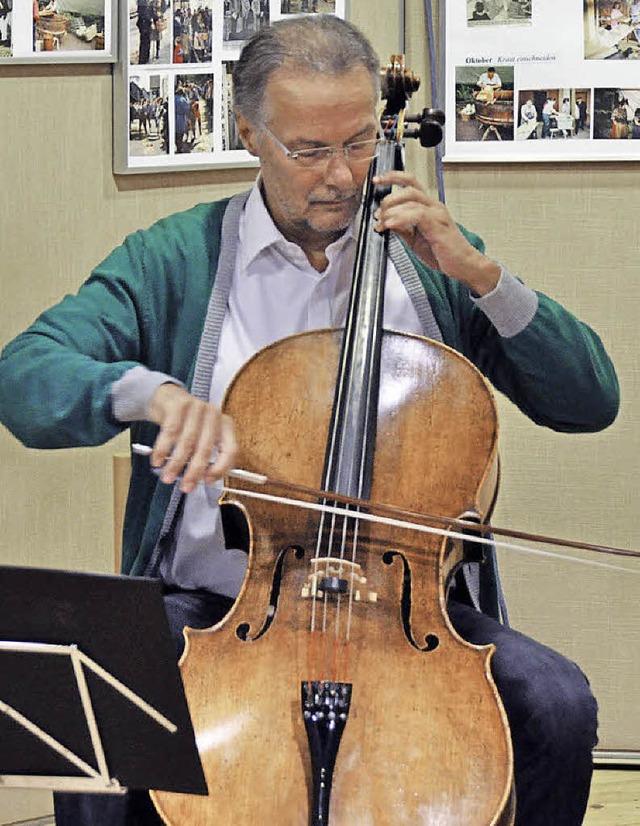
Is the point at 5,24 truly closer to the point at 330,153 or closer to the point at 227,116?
the point at 227,116

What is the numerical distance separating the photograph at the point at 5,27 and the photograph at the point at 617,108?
1.05 meters

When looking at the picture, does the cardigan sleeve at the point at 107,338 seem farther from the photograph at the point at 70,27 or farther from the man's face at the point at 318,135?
the photograph at the point at 70,27

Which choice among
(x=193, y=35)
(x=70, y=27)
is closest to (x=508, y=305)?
(x=193, y=35)

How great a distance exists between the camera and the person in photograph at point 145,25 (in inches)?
93.0

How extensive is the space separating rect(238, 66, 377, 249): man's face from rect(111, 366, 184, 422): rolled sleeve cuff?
34cm

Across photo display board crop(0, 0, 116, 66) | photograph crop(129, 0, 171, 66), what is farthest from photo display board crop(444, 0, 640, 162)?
photo display board crop(0, 0, 116, 66)

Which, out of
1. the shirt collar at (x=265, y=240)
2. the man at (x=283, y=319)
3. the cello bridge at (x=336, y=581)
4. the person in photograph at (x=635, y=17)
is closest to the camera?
the cello bridge at (x=336, y=581)

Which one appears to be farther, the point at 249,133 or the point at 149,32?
the point at 149,32

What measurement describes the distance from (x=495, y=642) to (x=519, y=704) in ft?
0.28

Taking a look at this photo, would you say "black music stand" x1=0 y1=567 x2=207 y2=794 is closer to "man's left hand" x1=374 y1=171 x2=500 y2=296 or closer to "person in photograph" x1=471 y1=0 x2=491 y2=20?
"man's left hand" x1=374 y1=171 x2=500 y2=296

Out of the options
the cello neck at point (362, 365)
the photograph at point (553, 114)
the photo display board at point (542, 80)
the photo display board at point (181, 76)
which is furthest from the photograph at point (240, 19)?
the cello neck at point (362, 365)

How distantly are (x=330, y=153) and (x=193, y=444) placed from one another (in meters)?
0.50

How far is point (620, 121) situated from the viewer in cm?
235

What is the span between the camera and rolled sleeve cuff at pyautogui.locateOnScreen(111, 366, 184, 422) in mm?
1453
